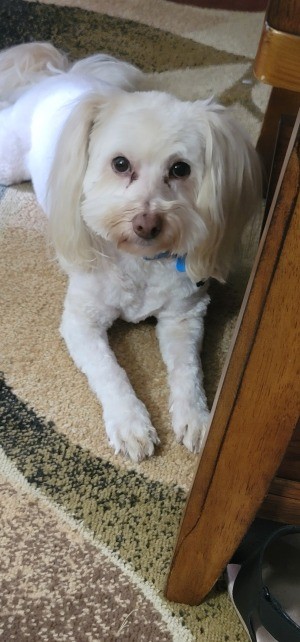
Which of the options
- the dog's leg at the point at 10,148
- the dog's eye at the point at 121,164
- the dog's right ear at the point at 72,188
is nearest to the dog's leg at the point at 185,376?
the dog's right ear at the point at 72,188

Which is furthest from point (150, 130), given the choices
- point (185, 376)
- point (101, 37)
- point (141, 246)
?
point (101, 37)

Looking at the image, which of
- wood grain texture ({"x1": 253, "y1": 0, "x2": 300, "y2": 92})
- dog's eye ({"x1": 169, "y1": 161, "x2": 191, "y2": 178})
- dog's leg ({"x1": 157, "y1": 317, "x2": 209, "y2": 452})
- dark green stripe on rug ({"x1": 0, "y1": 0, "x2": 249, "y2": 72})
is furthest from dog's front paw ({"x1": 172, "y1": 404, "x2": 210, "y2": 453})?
dark green stripe on rug ({"x1": 0, "y1": 0, "x2": 249, "y2": 72})

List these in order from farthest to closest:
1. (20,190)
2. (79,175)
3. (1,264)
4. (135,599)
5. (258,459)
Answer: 1. (20,190)
2. (1,264)
3. (79,175)
4. (135,599)
5. (258,459)

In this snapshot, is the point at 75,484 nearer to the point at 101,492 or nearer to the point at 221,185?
the point at 101,492

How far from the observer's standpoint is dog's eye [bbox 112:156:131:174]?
98cm

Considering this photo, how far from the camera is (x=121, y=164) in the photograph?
0.99 meters

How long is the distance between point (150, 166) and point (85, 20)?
1.29 meters

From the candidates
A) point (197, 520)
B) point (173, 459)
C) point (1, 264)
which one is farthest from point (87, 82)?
point (197, 520)

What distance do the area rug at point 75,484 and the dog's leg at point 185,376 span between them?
0.03m

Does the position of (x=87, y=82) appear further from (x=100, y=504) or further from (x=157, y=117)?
(x=100, y=504)

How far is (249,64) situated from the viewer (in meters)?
2.00

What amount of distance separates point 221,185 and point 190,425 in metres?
0.39

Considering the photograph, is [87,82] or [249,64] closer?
[87,82]

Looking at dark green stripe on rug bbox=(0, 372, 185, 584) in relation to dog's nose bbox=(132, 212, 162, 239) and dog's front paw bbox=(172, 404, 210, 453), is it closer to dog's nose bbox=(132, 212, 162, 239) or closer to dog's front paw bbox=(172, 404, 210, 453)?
dog's front paw bbox=(172, 404, 210, 453)
